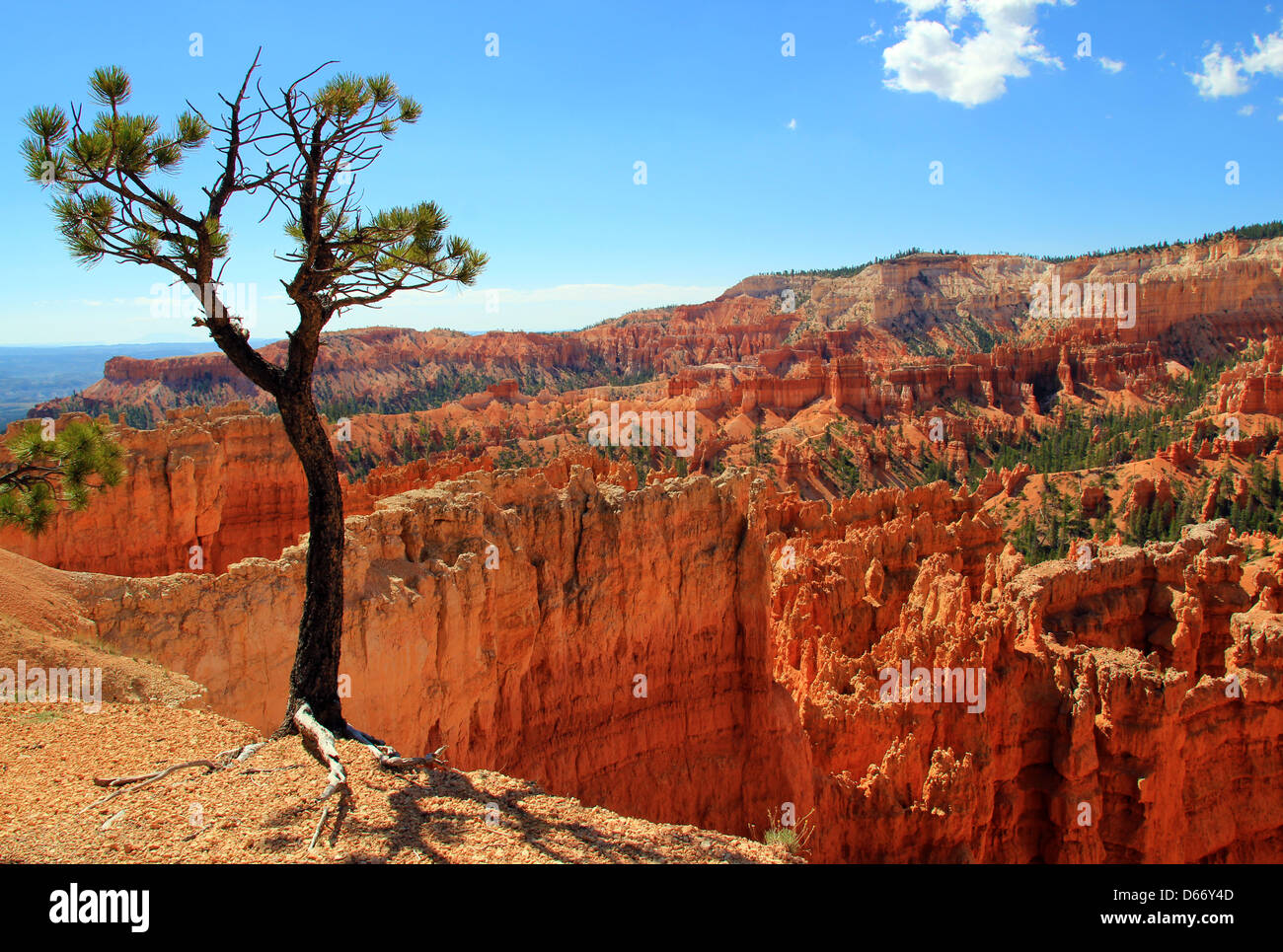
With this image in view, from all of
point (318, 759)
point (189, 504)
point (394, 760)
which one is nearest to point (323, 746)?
point (318, 759)

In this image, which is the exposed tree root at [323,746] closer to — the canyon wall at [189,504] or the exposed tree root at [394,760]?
the exposed tree root at [394,760]

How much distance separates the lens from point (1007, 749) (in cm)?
1474

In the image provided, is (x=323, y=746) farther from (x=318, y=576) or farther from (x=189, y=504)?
(x=189, y=504)

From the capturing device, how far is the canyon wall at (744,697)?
10.9 meters

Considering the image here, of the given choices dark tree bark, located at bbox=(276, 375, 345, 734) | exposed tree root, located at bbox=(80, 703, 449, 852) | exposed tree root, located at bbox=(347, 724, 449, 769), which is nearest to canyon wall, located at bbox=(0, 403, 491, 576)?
dark tree bark, located at bbox=(276, 375, 345, 734)

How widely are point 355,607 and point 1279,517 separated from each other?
46946 millimetres

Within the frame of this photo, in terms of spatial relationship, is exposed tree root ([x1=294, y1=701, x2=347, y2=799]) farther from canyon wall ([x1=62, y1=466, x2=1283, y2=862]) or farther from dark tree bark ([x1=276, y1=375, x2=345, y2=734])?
canyon wall ([x1=62, y1=466, x2=1283, y2=862])

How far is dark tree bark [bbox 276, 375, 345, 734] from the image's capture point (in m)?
7.04

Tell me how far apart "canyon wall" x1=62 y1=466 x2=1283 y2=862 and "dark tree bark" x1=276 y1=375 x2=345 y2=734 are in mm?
2346

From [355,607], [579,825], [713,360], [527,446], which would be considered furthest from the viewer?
[713,360]

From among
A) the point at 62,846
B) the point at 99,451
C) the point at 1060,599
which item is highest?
the point at 99,451

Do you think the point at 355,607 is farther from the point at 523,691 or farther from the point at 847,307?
the point at 847,307

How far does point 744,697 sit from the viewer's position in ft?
48.5
